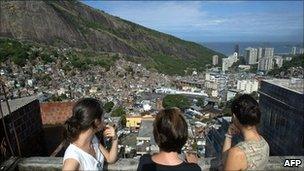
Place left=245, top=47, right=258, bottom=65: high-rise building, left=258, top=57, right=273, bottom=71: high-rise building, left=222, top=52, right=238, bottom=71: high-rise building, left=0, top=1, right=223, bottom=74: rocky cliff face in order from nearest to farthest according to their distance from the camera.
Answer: left=0, top=1, right=223, bottom=74: rocky cliff face
left=258, top=57, right=273, bottom=71: high-rise building
left=222, top=52, right=238, bottom=71: high-rise building
left=245, top=47, right=258, bottom=65: high-rise building

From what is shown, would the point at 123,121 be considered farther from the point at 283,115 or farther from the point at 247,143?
the point at 247,143

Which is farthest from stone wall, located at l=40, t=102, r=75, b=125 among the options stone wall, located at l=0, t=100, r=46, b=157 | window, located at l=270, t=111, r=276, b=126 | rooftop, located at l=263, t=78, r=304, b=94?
window, located at l=270, t=111, r=276, b=126

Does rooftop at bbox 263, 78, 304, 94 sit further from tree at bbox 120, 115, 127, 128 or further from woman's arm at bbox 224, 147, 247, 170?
tree at bbox 120, 115, 127, 128

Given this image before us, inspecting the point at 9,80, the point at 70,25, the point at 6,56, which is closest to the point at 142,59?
the point at 70,25

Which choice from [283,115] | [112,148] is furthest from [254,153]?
[283,115]

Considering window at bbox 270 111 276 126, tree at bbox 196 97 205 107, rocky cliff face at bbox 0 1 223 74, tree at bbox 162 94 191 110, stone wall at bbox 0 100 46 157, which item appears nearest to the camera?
stone wall at bbox 0 100 46 157

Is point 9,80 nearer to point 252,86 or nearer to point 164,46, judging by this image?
point 252,86
